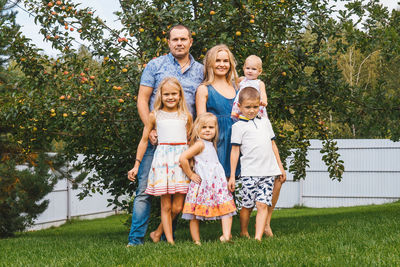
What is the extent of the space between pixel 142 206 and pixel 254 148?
120cm

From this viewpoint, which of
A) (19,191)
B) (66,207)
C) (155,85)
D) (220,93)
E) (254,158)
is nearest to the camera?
(254,158)

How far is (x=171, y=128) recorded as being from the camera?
4.52 metres

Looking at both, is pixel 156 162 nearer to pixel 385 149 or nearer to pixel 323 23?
pixel 323 23

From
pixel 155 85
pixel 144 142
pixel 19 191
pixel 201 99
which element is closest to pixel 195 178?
pixel 144 142

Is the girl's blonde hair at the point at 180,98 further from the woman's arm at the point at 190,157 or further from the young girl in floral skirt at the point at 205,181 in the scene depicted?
the woman's arm at the point at 190,157

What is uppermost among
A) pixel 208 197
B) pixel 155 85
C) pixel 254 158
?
pixel 155 85

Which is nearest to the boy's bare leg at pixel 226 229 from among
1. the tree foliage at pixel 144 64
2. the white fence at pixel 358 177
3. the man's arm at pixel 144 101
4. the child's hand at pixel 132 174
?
the child's hand at pixel 132 174

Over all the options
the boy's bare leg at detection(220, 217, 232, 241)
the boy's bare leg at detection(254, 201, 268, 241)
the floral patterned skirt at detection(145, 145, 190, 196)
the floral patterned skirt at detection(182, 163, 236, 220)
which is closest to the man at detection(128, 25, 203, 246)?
the floral patterned skirt at detection(145, 145, 190, 196)

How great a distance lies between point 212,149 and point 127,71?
5.93 ft

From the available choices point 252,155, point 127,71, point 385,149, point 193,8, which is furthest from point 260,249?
point 385,149

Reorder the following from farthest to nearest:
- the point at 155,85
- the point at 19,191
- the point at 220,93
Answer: the point at 19,191, the point at 155,85, the point at 220,93

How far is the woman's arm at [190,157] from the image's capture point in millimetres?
4418

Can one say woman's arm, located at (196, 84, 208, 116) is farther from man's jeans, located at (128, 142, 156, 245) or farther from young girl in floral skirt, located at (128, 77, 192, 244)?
man's jeans, located at (128, 142, 156, 245)

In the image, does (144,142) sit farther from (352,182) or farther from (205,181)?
(352,182)
